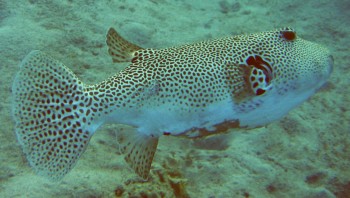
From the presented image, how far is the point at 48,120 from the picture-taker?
79.1 inches

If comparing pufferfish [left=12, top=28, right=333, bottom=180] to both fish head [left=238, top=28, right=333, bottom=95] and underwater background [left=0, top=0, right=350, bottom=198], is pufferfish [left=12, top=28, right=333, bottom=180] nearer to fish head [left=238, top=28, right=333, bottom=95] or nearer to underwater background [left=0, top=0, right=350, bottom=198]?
fish head [left=238, top=28, right=333, bottom=95]

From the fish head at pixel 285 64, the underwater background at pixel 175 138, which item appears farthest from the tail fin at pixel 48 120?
the fish head at pixel 285 64

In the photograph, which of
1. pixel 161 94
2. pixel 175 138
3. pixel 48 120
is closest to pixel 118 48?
pixel 161 94

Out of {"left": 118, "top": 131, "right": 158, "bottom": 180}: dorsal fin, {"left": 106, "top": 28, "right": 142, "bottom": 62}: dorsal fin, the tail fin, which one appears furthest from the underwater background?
{"left": 106, "top": 28, "right": 142, "bottom": 62}: dorsal fin

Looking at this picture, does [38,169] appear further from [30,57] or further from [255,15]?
[255,15]

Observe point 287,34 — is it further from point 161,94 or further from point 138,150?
point 138,150

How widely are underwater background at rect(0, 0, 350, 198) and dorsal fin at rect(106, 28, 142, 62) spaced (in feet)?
2.22

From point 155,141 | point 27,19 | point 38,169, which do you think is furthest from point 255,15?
point 38,169

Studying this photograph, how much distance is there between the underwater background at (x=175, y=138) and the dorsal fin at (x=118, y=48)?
0.68m

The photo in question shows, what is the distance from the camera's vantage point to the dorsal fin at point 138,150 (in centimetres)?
221

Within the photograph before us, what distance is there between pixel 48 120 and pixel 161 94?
2.58ft

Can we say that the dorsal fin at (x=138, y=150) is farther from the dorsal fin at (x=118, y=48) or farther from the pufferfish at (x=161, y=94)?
the dorsal fin at (x=118, y=48)

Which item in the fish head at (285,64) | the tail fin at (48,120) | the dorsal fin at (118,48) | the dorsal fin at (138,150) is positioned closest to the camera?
the tail fin at (48,120)

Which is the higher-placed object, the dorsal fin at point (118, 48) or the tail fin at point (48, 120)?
the dorsal fin at point (118, 48)
